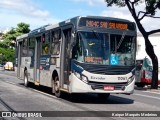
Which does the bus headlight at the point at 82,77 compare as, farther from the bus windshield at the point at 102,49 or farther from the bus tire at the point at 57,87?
the bus tire at the point at 57,87

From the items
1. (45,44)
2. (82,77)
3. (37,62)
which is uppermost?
(45,44)

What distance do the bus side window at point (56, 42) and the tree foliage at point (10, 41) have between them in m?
60.6

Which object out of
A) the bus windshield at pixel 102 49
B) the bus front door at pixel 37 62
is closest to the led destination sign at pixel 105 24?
the bus windshield at pixel 102 49

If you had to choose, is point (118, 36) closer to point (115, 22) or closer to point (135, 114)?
point (115, 22)

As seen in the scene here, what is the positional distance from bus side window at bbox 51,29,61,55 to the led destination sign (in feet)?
6.95

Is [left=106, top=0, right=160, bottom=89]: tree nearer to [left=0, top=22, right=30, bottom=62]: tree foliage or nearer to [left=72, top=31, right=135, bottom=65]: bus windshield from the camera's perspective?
[left=72, top=31, right=135, bottom=65]: bus windshield

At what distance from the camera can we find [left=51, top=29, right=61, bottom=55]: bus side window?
16.7 m

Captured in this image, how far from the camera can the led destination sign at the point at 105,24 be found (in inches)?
583

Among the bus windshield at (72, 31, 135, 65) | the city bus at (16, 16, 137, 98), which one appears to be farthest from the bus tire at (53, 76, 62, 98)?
the bus windshield at (72, 31, 135, 65)

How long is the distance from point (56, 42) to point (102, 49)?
2.90 meters

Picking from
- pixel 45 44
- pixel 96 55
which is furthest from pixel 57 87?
pixel 96 55

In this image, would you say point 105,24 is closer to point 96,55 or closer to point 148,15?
point 96,55

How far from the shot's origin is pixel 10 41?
84938 mm

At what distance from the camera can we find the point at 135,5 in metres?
28.6
